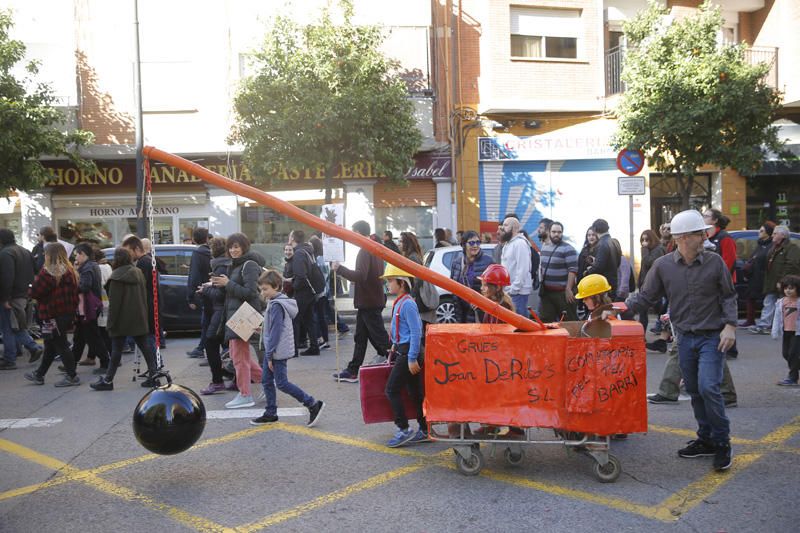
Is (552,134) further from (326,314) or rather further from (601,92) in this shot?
(326,314)

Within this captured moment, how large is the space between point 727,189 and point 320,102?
11595 mm

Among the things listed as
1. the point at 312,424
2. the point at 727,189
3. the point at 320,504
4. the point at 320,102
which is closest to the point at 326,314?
the point at 312,424

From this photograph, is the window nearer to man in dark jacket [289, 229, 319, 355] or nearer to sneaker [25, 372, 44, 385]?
man in dark jacket [289, 229, 319, 355]

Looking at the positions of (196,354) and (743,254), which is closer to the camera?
(196,354)

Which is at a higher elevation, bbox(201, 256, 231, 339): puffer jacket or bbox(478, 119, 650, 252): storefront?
bbox(478, 119, 650, 252): storefront

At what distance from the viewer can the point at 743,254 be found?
41.0ft

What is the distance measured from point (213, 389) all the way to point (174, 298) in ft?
13.7

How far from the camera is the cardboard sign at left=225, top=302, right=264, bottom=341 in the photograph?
6.93 metres

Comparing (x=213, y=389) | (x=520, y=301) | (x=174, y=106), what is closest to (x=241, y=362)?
(x=213, y=389)

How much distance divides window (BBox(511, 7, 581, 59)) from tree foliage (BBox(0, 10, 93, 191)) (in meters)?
11.5

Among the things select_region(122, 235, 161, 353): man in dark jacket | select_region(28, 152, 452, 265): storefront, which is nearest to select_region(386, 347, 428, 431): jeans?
select_region(122, 235, 161, 353): man in dark jacket

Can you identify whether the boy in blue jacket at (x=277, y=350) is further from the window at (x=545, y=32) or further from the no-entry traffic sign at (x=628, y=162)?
the window at (x=545, y=32)

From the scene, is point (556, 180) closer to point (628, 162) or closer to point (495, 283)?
point (628, 162)

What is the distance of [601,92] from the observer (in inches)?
747
